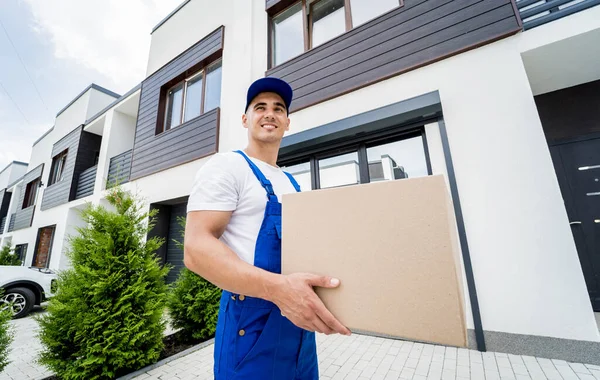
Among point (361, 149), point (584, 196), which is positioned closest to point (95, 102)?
point (361, 149)

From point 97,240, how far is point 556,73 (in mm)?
6210

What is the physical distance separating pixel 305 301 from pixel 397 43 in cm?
403

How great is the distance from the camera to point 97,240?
271cm

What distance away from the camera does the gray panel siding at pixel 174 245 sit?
230 inches

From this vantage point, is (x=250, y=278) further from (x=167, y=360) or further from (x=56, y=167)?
(x=56, y=167)

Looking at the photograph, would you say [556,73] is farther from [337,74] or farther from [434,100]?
[337,74]

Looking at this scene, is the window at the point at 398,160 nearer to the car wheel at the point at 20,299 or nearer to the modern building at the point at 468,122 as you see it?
the modern building at the point at 468,122

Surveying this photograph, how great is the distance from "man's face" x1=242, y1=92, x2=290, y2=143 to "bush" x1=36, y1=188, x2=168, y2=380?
2.60 metres

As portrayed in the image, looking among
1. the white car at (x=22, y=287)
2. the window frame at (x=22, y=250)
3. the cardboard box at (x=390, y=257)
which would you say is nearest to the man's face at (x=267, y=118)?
the cardboard box at (x=390, y=257)

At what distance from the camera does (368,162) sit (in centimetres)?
362

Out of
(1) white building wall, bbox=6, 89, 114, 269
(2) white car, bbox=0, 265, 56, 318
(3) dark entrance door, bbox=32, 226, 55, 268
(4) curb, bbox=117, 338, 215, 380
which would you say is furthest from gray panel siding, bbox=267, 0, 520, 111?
(3) dark entrance door, bbox=32, 226, 55, 268

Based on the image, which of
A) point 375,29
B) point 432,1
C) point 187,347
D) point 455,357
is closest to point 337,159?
point 375,29

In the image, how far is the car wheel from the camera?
204 inches

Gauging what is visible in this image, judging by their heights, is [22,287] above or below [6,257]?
below
